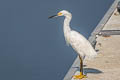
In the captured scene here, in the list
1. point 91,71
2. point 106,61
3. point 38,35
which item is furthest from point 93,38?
point 38,35

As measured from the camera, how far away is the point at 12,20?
3147 cm

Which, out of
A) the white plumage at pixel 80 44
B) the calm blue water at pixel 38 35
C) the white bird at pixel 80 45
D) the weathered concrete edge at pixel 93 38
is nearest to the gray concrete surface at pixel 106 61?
the weathered concrete edge at pixel 93 38

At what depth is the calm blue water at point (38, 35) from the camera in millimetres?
20297

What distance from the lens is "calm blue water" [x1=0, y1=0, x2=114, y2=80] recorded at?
20297 millimetres

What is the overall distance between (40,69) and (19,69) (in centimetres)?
111

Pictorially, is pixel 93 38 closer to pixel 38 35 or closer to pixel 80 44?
pixel 80 44

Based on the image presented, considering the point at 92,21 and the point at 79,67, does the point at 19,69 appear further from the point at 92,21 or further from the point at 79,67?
the point at 92,21

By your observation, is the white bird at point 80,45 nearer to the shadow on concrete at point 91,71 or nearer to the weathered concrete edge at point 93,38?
the weathered concrete edge at point 93,38

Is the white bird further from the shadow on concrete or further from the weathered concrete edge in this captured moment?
the shadow on concrete

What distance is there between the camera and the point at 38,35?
2720 cm

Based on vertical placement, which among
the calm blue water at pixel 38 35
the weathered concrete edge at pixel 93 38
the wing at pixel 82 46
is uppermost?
the wing at pixel 82 46

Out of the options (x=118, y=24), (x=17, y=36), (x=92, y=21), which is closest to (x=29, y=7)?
(x=92, y=21)

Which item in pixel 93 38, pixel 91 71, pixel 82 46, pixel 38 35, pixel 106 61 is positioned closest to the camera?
pixel 82 46

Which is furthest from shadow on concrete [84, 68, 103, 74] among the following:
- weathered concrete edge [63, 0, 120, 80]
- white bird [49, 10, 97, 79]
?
white bird [49, 10, 97, 79]
